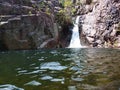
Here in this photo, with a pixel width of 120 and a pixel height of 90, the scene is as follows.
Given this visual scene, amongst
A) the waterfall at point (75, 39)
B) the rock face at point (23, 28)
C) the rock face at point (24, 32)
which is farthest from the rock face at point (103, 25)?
the rock face at point (24, 32)

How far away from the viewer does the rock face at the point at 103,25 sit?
43159 mm

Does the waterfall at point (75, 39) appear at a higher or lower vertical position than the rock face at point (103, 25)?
lower

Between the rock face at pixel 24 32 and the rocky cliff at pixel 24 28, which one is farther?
the rocky cliff at pixel 24 28

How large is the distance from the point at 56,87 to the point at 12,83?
249 centimetres

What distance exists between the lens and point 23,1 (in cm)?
5034

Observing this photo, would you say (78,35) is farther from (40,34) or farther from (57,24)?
(40,34)

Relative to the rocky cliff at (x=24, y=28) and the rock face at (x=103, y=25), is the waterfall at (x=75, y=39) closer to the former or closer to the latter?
the rock face at (x=103, y=25)

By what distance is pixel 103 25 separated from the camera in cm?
4634

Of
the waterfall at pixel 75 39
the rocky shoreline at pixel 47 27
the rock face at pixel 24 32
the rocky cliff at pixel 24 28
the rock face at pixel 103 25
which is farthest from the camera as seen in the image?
the waterfall at pixel 75 39

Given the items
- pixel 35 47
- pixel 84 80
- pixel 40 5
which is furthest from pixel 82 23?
A: pixel 84 80

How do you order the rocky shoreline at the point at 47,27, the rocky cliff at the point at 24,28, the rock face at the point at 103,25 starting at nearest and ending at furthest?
the rocky cliff at the point at 24,28 → the rocky shoreline at the point at 47,27 → the rock face at the point at 103,25

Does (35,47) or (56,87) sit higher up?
(56,87)

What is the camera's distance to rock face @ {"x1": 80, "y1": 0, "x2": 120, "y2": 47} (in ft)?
142

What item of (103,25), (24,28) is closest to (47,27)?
(24,28)
